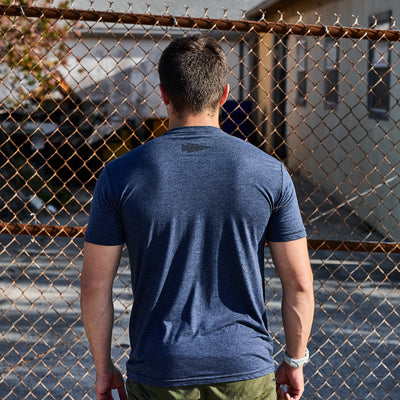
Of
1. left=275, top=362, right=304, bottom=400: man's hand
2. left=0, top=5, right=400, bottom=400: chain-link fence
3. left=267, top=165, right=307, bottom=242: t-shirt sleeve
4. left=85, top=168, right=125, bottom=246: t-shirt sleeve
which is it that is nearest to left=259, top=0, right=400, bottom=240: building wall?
left=0, top=5, right=400, bottom=400: chain-link fence


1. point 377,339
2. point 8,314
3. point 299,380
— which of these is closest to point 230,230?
point 299,380

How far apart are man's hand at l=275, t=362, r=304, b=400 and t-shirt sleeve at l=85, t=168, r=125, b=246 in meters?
0.77

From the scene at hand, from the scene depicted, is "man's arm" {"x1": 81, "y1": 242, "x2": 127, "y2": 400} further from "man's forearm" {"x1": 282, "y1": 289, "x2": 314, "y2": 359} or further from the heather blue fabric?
"man's forearm" {"x1": 282, "y1": 289, "x2": 314, "y2": 359}

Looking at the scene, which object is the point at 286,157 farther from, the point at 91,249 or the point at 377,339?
the point at 91,249

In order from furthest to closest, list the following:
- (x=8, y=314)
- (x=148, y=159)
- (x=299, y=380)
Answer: (x=8, y=314)
(x=299, y=380)
(x=148, y=159)

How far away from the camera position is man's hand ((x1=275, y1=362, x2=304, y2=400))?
2.20 meters

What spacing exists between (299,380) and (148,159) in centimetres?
99

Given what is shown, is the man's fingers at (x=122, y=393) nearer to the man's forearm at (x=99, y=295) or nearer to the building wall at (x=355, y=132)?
the man's forearm at (x=99, y=295)

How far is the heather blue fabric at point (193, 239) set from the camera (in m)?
1.84

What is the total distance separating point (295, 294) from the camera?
208 centimetres

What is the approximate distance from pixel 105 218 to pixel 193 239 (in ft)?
0.92

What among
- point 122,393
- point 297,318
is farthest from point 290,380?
point 122,393

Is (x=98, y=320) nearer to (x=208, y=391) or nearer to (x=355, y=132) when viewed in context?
(x=208, y=391)

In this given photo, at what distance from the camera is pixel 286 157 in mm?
13914
